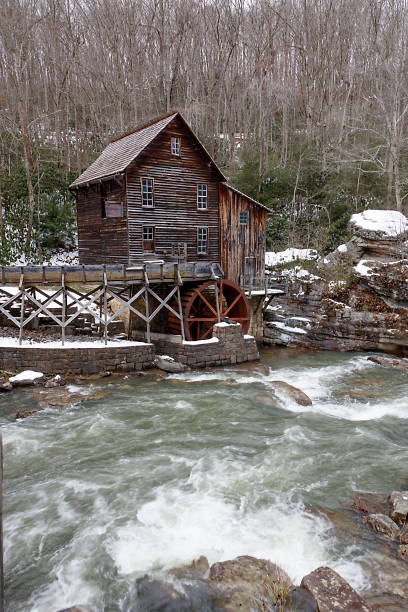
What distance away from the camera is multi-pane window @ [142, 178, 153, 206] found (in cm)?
1789

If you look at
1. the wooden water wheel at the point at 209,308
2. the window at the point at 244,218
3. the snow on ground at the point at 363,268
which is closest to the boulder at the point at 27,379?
the wooden water wheel at the point at 209,308

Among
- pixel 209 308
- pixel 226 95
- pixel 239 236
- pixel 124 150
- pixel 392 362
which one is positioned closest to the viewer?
pixel 392 362

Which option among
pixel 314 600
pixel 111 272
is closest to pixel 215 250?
pixel 111 272

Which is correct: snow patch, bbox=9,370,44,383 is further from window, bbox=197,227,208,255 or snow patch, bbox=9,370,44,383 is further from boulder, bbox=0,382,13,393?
window, bbox=197,227,208,255

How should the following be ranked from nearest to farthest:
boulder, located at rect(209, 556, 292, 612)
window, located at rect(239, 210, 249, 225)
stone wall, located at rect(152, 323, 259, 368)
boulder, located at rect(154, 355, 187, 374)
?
boulder, located at rect(209, 556, 292, 612), boulder, located at rect(154, 355, 187, 374), stone wall, located at rect(152, 323, 259, 368), window, located at rect(239, 210, 249, 225)

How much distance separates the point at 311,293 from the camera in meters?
20.2

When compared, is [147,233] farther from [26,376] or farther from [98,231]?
[26,376]

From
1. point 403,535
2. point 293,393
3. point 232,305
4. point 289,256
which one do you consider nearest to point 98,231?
point 232,305

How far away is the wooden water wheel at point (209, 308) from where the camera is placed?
666 inches

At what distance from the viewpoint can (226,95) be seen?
104 feet

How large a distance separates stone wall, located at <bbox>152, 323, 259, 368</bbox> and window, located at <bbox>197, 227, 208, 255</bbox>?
502cm

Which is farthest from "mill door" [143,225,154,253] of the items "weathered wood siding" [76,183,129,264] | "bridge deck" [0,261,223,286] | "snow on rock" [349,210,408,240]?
"snow on rock" [349,210,408,240]

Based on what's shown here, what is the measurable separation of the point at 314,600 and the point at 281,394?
7.63 m

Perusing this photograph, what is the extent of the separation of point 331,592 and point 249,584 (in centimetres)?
100
